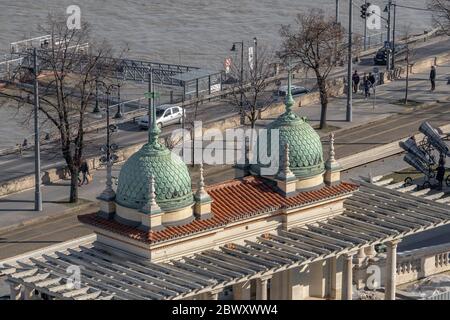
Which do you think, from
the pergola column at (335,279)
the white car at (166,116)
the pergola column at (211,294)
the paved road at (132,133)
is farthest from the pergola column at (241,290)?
the white car at (166,116)

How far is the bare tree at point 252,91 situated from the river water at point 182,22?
13.9 metres

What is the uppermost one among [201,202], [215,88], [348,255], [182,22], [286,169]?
[182,22]

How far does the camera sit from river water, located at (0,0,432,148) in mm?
156500

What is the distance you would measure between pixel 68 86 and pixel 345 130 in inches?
1035

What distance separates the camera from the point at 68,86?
141375mm

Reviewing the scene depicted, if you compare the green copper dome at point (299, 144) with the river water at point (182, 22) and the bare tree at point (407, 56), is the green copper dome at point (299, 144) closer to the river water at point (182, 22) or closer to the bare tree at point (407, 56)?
the bare tree at point (407, 56)

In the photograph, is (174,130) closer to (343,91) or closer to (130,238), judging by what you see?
(343,91)

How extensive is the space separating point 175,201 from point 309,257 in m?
6.30

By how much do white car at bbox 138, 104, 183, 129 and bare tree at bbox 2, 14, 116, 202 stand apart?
12.9 feet

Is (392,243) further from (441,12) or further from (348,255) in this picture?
(441,12)

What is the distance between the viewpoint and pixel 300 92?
135 m

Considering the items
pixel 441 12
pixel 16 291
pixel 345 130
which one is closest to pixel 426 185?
pixel 345 130
